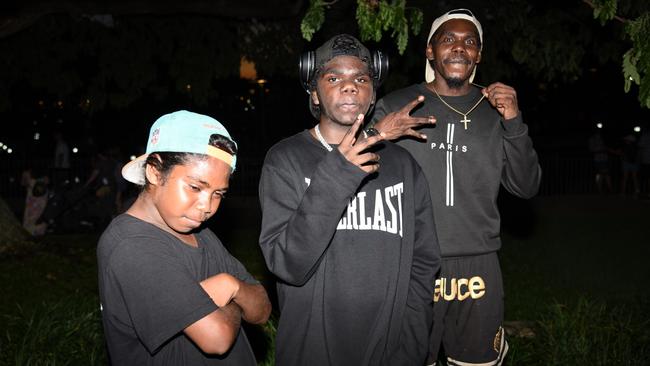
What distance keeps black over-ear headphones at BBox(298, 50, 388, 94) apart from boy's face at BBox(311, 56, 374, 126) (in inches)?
3.4

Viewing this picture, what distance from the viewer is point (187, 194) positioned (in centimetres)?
251

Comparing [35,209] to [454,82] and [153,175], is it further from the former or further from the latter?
[153,175]

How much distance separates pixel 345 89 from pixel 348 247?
2.42 ft

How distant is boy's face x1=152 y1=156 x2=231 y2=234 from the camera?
250 centimetres

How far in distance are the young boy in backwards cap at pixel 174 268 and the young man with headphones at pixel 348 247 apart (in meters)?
0.31

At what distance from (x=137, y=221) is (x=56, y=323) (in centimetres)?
374

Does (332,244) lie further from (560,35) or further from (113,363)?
(560,35)

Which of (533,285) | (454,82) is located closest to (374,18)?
(454,82)

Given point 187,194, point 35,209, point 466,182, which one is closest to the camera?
point 187,194

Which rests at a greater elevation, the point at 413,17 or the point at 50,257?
the point at 413,17

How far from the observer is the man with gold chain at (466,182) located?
3738 mm

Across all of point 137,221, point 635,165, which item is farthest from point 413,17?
point 635,165

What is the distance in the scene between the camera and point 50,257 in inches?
369

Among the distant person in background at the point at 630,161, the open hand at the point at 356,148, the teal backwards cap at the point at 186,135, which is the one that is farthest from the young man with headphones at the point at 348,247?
the distant person in background at the point at 630,161
